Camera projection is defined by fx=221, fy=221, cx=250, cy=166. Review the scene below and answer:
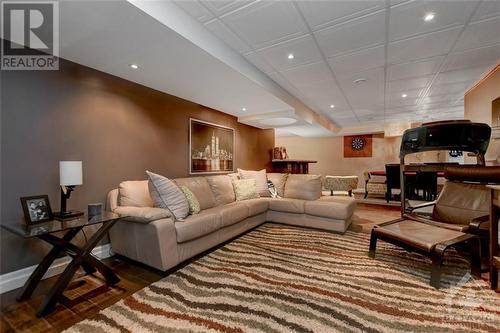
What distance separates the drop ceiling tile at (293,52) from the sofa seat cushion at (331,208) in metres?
2.06

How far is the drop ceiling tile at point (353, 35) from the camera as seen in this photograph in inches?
80.8

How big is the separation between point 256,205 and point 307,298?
191 centimetres

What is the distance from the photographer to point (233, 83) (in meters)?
2.91

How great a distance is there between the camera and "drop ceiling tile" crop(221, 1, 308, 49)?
188 cm

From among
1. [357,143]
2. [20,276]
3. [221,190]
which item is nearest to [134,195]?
[20,276]

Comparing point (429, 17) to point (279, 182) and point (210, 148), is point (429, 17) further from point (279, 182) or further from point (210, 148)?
point (210, 148)

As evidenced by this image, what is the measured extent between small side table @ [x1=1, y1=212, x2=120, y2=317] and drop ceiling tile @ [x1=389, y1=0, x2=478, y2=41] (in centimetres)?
311

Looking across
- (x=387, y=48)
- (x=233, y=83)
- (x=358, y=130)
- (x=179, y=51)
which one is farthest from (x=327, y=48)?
(x=358, y=130)

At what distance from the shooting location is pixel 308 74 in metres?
3.25

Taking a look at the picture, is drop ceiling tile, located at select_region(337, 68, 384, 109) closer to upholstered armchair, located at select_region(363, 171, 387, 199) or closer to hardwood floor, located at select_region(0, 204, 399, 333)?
upholstered armchair, located at select_region(363, 171, 387, 199)

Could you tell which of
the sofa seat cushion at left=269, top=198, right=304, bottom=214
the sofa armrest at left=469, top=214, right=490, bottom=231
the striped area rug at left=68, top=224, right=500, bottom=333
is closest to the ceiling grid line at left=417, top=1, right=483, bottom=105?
the sofa armrest at left=469, top=214, right=490, bottom=231

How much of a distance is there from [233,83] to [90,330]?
8.96 feet

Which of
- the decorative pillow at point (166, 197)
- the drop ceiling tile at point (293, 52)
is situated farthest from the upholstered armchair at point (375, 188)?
the decorative pillow at point (166, 197)

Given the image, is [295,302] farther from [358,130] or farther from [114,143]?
[358,130]
